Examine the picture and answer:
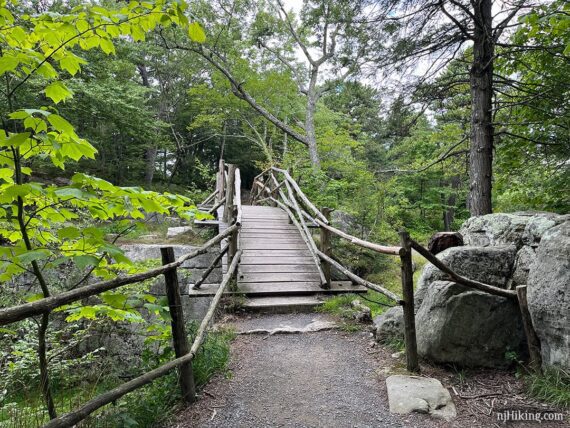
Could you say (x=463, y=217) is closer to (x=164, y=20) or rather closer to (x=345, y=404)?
(x=345, y=404)

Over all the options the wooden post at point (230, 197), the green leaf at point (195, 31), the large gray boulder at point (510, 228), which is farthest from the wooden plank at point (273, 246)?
the green leaf at point (195, 31)

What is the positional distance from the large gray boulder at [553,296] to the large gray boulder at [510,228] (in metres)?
0.43

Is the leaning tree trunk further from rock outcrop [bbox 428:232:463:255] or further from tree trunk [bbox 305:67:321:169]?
tree trunk [bbox 305:67:321:169]

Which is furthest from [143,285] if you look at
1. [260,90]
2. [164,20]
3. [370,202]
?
[260,90]

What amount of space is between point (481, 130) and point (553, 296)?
152 inches

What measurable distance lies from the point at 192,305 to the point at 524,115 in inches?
295

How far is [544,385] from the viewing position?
2607mm

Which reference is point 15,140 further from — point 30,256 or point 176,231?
point 176,231

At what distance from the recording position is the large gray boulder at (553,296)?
251 centimetres

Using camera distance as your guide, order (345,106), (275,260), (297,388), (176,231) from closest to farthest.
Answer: (297,388)
(275,260)
(176,231)
(345,106)

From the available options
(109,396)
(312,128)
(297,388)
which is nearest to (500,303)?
(297,388)

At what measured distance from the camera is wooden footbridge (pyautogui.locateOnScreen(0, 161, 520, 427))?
1.99m

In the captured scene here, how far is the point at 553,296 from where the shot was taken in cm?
256

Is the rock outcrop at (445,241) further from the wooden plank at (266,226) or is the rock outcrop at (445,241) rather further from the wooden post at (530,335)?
the wooden plank at (266,226)
